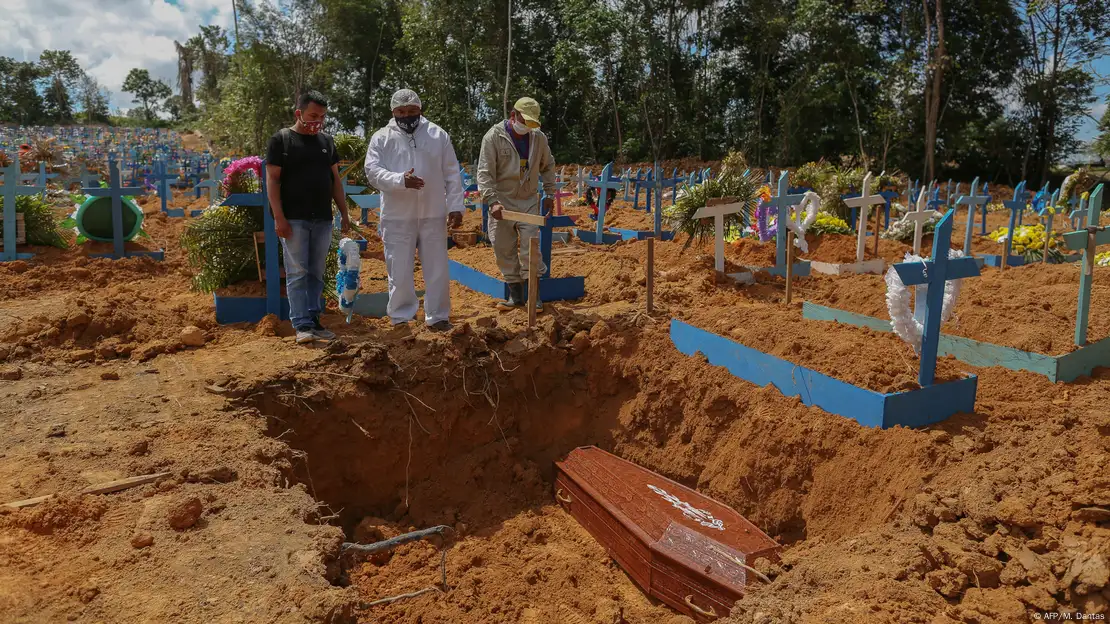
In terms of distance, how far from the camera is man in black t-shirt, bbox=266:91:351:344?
4.93 meters

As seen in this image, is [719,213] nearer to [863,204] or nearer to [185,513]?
[863,204]

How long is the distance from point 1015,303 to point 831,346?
7.59ft

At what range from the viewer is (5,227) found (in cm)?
831

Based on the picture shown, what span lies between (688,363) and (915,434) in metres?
1.62

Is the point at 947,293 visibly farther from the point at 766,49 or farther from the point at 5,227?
the point at 766,49

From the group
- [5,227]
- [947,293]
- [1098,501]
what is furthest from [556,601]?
[5,227]

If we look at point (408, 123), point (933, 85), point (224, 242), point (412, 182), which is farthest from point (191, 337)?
point (933, 85)

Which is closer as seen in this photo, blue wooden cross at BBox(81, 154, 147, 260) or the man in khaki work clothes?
the man in khaki work clothes

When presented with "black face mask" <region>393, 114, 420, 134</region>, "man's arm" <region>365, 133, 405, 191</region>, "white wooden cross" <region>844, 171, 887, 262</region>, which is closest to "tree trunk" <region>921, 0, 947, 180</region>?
"white wooden cross" <region>844, 171, 887, 262</region>

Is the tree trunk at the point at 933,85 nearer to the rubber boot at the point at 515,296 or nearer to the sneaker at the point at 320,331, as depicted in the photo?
the rubber boot at the point at 515,296

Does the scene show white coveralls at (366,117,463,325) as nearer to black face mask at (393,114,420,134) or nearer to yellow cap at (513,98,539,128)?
black face mask at (393,114,420,134)

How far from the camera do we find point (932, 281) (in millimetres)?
3799

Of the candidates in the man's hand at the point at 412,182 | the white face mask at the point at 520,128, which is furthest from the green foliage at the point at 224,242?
the white face mask at the point at 520,128

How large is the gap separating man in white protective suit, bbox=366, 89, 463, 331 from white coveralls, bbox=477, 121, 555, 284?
547 millimetres
